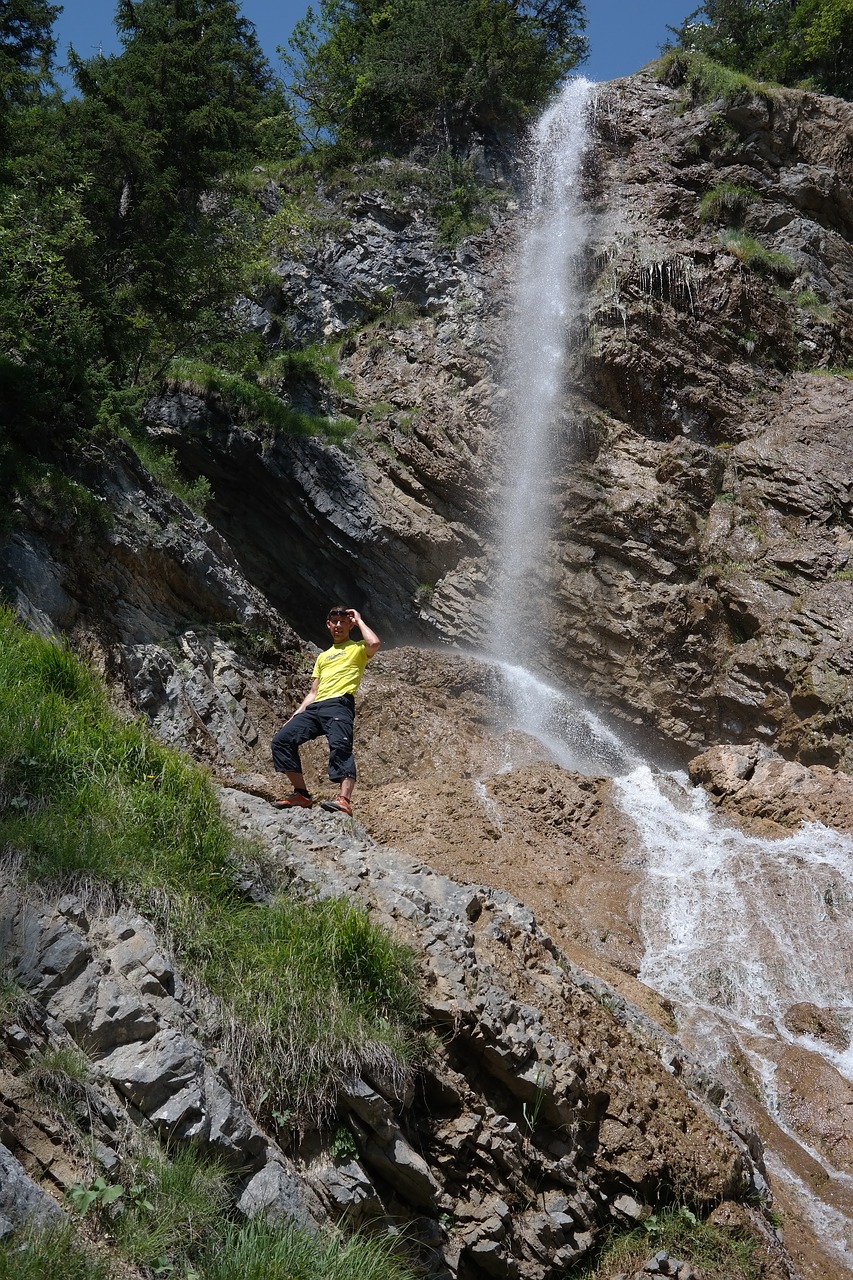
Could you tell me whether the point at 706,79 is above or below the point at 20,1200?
above

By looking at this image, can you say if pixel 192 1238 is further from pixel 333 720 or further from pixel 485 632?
pixel 485 632

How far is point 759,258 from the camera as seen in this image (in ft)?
56.6

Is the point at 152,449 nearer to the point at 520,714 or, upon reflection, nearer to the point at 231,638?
the point at 231,638

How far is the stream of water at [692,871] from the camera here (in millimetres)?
6859

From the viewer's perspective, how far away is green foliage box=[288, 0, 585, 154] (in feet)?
67.6

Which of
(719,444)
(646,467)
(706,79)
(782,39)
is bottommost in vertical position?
(646,467)

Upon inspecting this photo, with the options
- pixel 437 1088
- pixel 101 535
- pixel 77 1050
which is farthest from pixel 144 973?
pixel 101 535

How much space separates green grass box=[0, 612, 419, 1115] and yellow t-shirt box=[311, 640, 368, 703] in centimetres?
181

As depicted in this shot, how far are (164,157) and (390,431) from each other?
216 inches

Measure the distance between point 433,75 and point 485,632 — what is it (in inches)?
578

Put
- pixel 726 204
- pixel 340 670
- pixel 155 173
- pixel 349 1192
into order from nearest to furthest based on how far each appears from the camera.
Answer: pixel 349 1192 → pixel 340 670 → pixel 155 173 → pixel 726 204

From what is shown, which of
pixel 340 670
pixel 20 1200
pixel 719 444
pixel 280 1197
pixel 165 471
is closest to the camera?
pixel 20 1200

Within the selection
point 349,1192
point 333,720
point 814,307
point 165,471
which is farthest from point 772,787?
point 814,307

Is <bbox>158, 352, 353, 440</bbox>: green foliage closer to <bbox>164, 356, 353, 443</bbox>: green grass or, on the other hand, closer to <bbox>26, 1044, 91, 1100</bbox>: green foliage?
<bbox>164, 356, 353, 443</bbox>: green grass
